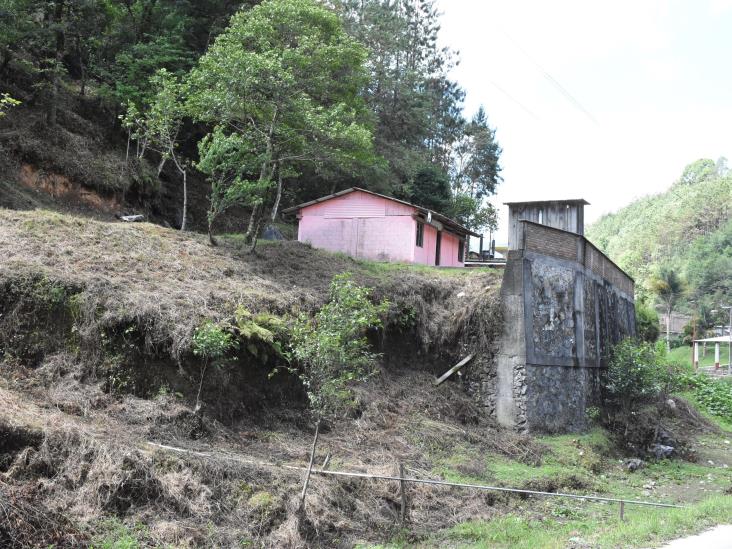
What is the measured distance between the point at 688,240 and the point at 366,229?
239ft

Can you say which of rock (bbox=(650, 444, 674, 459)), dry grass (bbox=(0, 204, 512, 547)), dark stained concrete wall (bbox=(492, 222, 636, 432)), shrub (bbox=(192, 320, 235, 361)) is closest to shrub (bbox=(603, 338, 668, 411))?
dark stained concrete wall (bbox=(492, 222, 636, 432))

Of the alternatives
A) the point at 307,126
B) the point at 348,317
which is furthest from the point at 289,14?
the point at 348,317

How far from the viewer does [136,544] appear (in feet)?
26.2

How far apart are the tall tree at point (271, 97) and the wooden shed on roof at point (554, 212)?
6148 mm

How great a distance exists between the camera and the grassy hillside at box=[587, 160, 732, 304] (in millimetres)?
71812

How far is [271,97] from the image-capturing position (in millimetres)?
19422

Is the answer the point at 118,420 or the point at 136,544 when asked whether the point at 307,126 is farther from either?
the point at 136,544

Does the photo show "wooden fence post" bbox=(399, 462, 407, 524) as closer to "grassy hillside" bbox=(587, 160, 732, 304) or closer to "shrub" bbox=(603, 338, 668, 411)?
"shrub" bbox=(603, 338, 668, 411)

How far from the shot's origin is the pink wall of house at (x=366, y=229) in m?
26.0

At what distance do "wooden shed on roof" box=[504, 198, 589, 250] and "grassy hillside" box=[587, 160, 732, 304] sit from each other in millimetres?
45086

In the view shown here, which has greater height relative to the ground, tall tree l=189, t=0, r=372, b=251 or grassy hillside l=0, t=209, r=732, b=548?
tall tree l=189, t=0, r=372, b=251

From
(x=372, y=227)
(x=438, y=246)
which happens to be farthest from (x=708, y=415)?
(x=372, y=227)

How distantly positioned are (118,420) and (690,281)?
74.3 metres

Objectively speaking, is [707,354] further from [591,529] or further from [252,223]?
A: [591,529]
